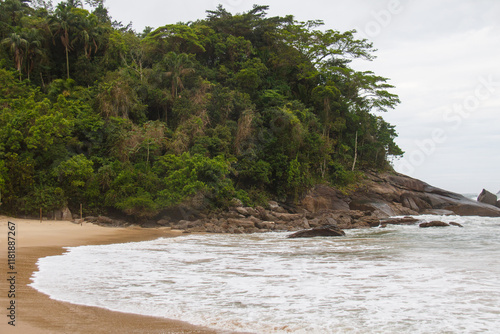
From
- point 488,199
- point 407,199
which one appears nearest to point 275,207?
point 407,199

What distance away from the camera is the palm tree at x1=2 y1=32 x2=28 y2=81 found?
27.3 meters

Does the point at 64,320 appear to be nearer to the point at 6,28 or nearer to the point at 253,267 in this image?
the point at 253,267

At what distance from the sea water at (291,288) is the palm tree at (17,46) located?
75.1ft

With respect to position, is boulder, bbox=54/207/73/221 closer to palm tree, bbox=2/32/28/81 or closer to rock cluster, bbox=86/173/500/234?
rock cluster, bbox=86/173/500/234

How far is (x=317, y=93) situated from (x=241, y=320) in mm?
32141

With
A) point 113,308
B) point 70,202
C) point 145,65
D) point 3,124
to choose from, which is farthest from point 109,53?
point 113,308

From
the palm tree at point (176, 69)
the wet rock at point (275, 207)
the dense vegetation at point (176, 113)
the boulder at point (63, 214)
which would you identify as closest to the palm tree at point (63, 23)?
the dense vegetation at point (176, 113)

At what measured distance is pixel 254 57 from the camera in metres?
36.4

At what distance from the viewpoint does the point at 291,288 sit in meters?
7.00

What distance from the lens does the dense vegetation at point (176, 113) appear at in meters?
21.7

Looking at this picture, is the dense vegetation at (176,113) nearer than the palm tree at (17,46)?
Yes

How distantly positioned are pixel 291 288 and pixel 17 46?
2962cm

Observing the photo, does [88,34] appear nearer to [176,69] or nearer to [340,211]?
[176,69]

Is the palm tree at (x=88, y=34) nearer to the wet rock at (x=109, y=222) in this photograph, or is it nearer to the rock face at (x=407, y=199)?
the wet rock at (x=109, y=222)
